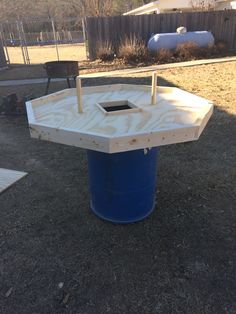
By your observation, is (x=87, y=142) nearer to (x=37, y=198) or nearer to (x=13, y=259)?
(x=13, y=259)

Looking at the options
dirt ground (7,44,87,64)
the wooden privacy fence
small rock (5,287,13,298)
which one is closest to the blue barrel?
small rock (5,287,13,298)

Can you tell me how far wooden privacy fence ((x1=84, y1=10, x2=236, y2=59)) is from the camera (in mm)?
12698

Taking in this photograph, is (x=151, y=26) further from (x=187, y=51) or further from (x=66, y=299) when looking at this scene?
(x=66, y=299)

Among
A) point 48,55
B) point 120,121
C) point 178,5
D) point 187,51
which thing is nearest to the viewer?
point 120,121

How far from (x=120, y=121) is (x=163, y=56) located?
1022 centimetres

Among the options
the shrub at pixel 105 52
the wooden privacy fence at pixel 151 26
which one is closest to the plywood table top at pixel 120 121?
the shrub at pixel 105 52

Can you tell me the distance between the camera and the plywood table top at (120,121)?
1.92 meters

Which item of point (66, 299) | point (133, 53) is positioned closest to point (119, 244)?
point (66, 299)

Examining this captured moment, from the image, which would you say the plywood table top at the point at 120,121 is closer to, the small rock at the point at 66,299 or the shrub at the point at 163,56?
the small rock at the point at 66,299

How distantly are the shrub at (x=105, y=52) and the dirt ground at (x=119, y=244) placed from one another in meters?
9.14

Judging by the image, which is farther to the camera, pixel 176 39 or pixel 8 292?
pixel 176 39

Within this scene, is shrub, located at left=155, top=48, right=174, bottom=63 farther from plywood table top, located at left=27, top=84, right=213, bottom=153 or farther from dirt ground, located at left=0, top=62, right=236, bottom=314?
plywood table top, located at left=27, top=84, right=213, bottom=153

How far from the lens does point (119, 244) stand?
252cm

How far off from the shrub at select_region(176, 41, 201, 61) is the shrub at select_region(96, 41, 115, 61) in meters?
2.67
